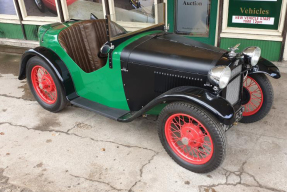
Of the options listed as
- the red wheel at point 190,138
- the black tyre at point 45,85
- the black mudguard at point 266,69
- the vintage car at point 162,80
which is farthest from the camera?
the black tyre at point 45,85

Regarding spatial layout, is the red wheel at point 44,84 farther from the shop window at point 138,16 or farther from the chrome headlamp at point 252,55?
the chrome headlamp at point 252,55

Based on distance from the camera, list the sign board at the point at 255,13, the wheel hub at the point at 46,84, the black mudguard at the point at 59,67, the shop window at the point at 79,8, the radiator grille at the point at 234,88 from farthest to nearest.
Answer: the shop window at the point at 79,8 < the sign board at the point at 255,13 < the wheel hub at the point at 46,84 < the black mudguard at the point at 59,67 < the radiator grille at the point at 234,88

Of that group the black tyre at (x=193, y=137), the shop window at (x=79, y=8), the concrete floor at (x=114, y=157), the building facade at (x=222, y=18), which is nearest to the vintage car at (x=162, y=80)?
the black tyre at (x=193, y=137)

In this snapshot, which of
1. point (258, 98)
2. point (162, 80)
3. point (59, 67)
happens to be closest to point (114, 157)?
point (162, 80)

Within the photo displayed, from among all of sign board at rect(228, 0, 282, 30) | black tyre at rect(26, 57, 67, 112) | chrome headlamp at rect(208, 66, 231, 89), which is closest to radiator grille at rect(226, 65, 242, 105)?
chrome headlamp at rect(208, 66, 231, 89)

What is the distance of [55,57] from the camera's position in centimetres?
343

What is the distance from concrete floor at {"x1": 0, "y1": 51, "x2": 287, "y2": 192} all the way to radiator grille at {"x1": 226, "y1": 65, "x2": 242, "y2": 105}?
51 centimetres

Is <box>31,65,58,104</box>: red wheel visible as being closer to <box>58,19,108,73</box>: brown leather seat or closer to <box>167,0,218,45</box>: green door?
<box>58,19,108,73</box>: brown leather seat

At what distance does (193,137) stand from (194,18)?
3.12m

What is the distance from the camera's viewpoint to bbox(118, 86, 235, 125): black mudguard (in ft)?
7.42

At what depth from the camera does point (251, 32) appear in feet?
15.0

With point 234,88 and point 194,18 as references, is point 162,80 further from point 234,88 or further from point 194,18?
point 194,18

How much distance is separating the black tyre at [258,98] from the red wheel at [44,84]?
7.84 ft

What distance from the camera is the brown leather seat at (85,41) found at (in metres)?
3.51
